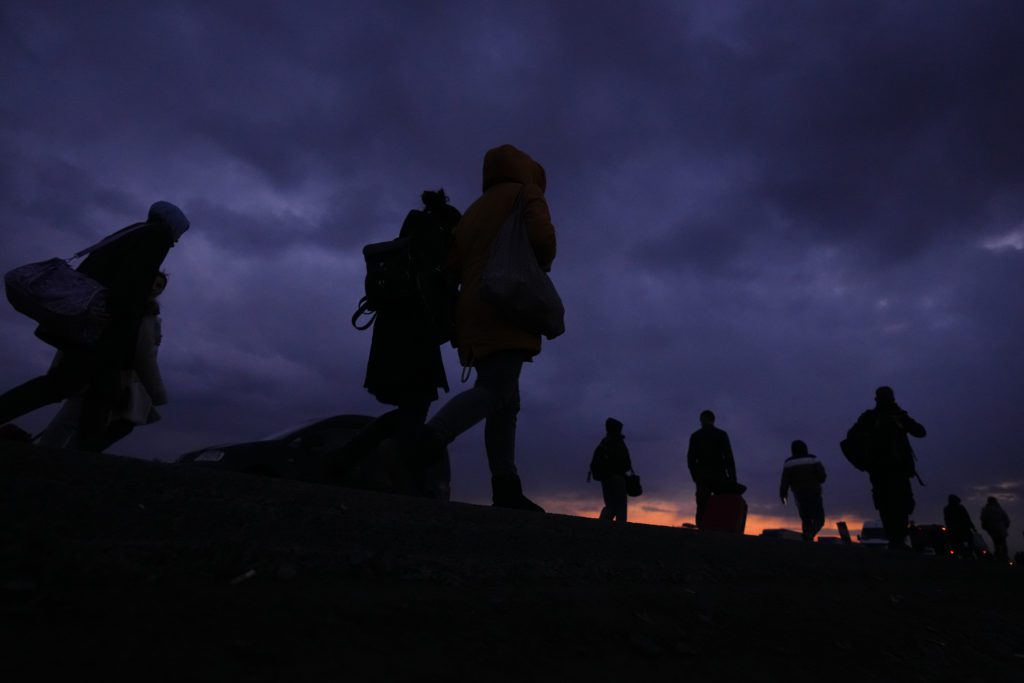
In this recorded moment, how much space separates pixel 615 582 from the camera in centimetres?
201

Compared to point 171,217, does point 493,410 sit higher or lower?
lower

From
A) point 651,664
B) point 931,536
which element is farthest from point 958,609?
point 931,536

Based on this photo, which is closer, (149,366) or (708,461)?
(149,366)

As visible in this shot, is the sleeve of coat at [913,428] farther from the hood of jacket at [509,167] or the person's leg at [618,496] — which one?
the hood of jacket at [509,167]

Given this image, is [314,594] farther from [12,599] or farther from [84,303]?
[84,303]

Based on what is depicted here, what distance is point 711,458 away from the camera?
8.18m

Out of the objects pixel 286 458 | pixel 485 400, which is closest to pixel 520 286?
pixel 485 400

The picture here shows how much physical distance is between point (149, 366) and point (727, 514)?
4869 mm

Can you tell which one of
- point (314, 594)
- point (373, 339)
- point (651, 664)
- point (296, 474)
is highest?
point (373, 339)

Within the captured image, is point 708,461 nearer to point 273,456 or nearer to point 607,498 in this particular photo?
point 607,498

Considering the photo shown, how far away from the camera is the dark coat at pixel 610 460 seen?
8.53m

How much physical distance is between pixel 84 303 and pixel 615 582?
2.83 m

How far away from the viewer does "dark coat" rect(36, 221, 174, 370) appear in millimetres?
3174

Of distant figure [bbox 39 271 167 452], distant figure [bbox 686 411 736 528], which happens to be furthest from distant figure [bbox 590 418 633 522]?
distant figure [bbox 39 271 167 452]
